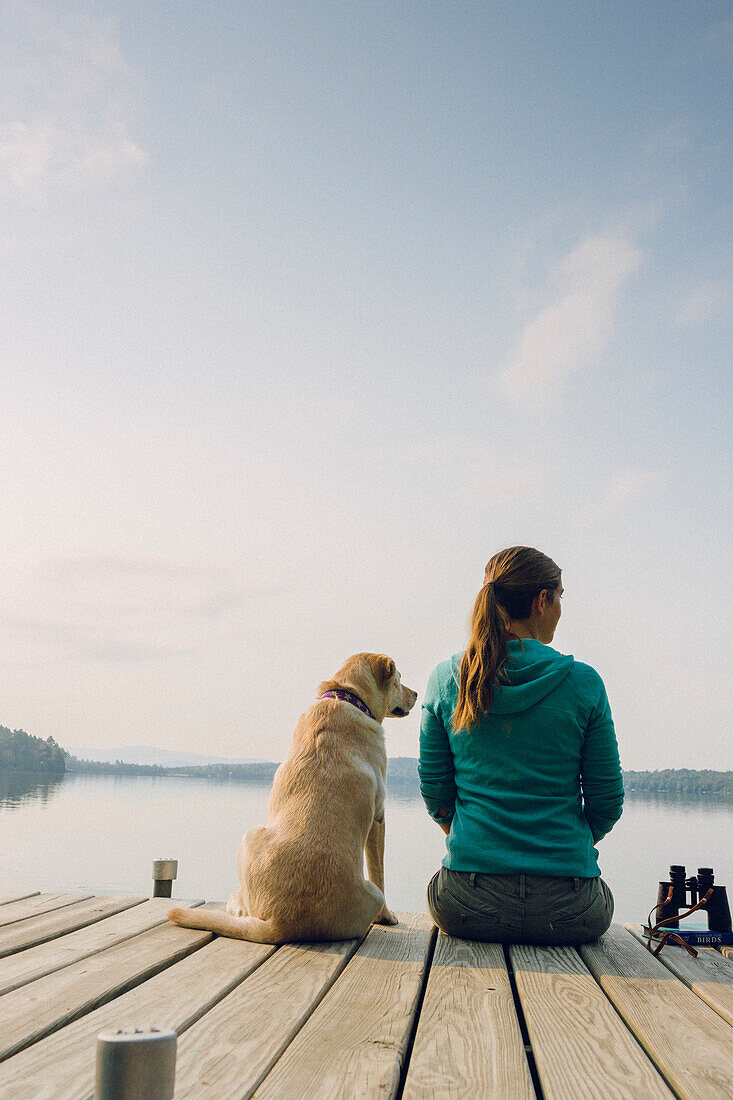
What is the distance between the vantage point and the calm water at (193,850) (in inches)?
520

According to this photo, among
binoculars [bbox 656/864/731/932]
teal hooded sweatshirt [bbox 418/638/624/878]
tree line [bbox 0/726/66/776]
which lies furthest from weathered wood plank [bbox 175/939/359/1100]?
tree line [bbox 0/726/66/776]

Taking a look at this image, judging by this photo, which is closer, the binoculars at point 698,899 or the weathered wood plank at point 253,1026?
the weathered wood plank at point 253,1026

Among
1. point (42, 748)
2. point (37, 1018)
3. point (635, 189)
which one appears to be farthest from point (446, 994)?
point (42, 748)

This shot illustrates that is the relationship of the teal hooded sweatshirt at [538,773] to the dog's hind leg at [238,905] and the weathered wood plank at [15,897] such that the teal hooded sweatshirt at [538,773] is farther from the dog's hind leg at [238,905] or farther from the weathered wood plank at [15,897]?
the weathered wood plank at [15,897]

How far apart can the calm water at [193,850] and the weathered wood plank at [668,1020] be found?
838cm

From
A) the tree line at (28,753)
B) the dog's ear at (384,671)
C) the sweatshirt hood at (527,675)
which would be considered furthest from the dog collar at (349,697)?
the tree line at (28,753)

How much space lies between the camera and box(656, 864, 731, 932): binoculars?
3.56 metres

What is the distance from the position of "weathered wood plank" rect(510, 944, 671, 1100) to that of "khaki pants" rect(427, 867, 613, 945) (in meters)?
0.25

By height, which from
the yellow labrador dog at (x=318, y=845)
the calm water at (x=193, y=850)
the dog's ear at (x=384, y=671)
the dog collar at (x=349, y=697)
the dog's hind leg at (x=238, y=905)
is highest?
the dog's ear at (x=384, y=671)

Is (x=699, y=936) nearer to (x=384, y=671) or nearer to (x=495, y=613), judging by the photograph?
(x=495, y=613)

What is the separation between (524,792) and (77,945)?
194 centimetres

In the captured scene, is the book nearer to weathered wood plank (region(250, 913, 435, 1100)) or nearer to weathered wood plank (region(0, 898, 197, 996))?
weathered wood plank (region(250, 913, 435, 1100))

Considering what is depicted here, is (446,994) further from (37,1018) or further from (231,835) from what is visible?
(231,835)

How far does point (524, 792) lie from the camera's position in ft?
10.7
